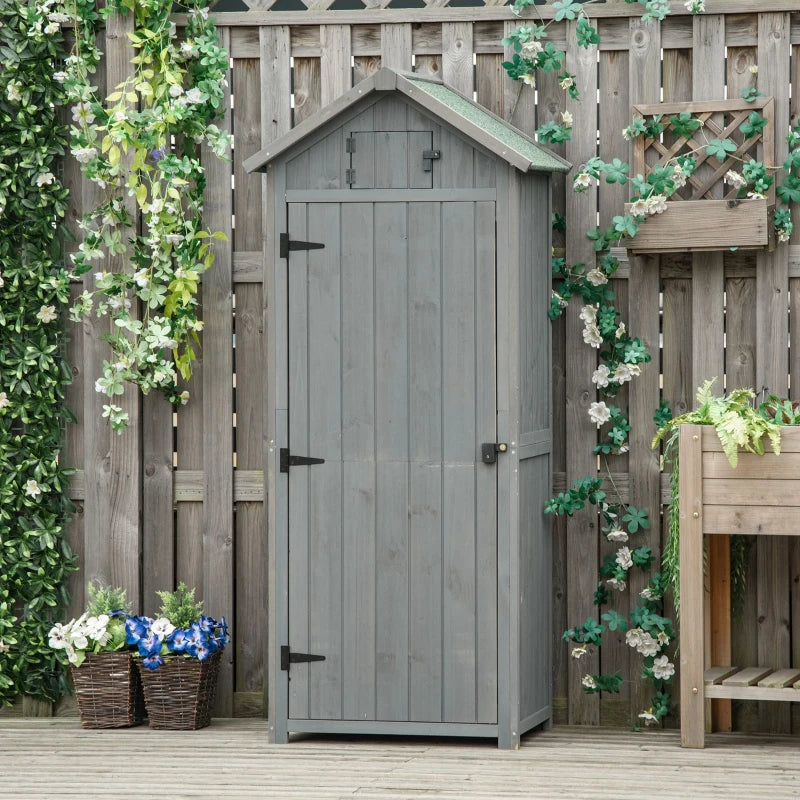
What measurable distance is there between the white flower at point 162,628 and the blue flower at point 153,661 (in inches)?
2.4

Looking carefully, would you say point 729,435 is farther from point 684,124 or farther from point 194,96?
point 194,96

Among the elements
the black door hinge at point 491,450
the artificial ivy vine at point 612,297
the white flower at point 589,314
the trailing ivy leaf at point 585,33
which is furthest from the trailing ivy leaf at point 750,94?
the black door hinge at point 491,450

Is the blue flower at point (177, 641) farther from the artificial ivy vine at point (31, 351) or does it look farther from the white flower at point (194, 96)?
the white flower at point (194, 96)

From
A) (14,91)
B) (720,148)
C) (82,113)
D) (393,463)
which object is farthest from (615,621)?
(14,91)

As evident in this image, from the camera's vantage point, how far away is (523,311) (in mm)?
4266

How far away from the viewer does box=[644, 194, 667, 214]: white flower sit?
443 cm

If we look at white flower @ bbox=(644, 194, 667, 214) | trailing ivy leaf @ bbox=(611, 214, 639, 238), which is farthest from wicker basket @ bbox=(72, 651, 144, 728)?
white flower @ bbox=(644, 194, 667, 214)

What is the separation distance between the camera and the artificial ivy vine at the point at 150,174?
4609mm

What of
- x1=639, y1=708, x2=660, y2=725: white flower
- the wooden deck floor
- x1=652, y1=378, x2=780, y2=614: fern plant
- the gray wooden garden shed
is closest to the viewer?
the wooden deck floor

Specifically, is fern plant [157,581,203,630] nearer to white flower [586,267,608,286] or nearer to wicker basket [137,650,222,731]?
wicker basket [137,650,222,731]

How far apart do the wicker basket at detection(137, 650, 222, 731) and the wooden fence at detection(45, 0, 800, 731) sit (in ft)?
0.83

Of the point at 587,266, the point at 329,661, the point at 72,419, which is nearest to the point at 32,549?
the point at 72,419

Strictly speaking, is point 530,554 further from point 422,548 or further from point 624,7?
point 624,7

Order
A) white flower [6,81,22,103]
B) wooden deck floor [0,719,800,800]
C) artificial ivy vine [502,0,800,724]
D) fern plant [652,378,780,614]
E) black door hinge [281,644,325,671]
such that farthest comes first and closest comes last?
1. white flower [6,81,22,103]
2. artificial ivy vine [502,0,800,724]
3. black door hinge [281,644,325,671]
4. fern plant [652,378,780,614]
5. wooden deck floor [0,719,800,800]
